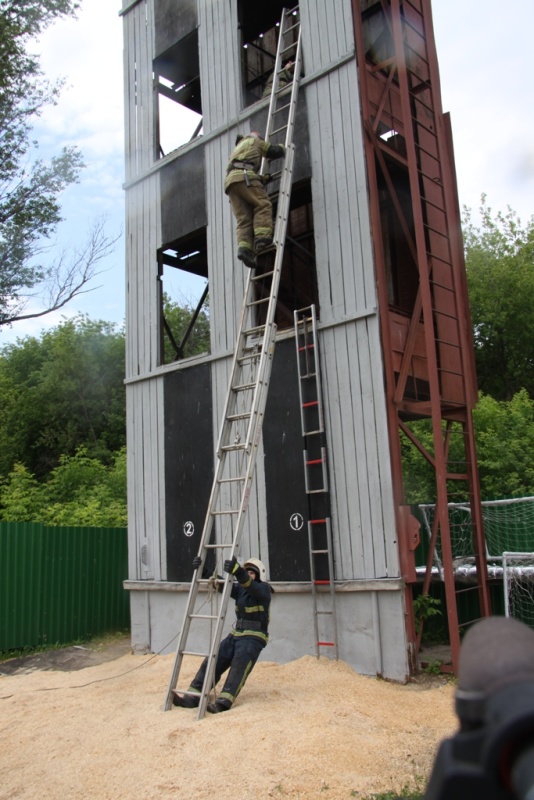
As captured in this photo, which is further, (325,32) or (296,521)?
(325,32)

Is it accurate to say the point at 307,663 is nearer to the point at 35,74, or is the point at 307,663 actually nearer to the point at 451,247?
the point at 451,247

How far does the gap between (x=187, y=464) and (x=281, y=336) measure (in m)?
2.61

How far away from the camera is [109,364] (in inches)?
1433

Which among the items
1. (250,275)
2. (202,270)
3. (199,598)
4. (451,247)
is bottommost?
(199,598)

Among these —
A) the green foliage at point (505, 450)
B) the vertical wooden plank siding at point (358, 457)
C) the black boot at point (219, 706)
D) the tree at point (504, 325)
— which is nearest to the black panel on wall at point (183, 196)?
the vertical wooden plank siding at point (358, 457)

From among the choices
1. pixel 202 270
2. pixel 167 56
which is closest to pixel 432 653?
pixel 202 270

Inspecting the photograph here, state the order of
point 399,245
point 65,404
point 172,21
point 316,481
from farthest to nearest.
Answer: point 65,404 → point 172,21 → point 399,245 → point 316,481

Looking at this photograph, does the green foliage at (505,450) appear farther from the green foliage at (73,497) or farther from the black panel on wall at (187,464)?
the green foliage at (73,497)

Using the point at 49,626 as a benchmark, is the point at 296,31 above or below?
above

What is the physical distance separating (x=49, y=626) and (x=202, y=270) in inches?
286

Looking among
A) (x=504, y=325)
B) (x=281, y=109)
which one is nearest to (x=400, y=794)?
(x=281, y=109)

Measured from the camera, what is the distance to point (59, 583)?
12711 millimetres

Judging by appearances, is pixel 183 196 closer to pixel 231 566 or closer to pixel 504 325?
pixel 231 566

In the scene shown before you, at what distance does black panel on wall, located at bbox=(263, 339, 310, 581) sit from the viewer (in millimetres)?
9086
